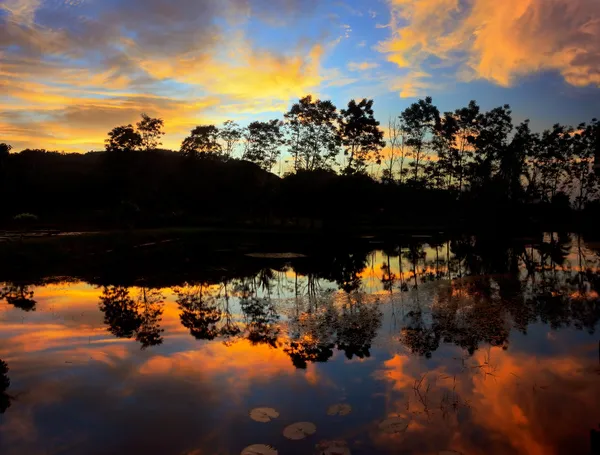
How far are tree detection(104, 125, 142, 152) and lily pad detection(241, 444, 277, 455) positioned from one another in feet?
183

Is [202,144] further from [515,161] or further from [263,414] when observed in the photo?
[263,414]

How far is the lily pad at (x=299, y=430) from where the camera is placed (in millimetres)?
5016

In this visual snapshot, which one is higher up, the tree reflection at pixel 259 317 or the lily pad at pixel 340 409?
the lily pad at pixel 340 409

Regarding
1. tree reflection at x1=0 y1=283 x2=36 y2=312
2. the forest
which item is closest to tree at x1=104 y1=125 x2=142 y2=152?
the forest

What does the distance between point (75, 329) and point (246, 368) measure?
4.99 meters

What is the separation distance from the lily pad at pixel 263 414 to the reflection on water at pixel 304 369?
59mm

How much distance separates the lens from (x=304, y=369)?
7219 mm

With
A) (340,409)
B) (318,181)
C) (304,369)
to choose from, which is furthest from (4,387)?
(318,181)

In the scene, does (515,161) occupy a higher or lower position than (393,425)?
higher

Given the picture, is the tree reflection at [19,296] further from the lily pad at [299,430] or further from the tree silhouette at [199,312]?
the lily pad at [299,430]

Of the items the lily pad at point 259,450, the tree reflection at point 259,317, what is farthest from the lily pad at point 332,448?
the tree reflection at point 259,317

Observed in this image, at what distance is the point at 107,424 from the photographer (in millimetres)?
5484

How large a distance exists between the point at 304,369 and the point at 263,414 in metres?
1.72

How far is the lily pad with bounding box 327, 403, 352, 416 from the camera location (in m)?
5.60
